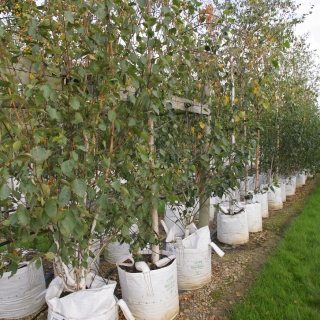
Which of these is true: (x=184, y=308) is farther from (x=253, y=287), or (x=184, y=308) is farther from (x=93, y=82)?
(x=93, y=82)

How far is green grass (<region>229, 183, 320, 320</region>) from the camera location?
7.59ft

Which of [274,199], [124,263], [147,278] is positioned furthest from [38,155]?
[274,199]

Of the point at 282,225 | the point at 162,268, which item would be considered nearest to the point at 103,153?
the point at 162,268

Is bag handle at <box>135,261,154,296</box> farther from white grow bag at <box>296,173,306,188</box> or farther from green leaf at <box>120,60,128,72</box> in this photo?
white grow bag at <box>296,173,306,188</box>

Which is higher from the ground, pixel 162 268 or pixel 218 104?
pixel 218 104

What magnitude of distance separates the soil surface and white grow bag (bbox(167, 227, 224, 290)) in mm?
88

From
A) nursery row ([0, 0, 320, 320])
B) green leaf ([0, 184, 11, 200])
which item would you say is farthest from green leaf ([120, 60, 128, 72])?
green leaf ([0, 184, 11, 200])

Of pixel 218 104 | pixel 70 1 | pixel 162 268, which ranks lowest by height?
pixel 162 268

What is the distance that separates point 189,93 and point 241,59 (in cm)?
98

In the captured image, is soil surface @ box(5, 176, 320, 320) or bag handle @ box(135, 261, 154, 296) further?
A: soil surface @ box(5, 176, 320, 320)

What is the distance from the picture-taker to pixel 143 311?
2139mm

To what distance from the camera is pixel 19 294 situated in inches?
91.0

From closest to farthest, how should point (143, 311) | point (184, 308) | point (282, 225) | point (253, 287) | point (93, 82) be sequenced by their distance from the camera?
point (93, 82) → point (143, 311) → point (184, 308) → point (253, 287) → point (282, 225)

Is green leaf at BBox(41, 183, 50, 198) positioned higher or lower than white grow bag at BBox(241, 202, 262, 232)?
higher
